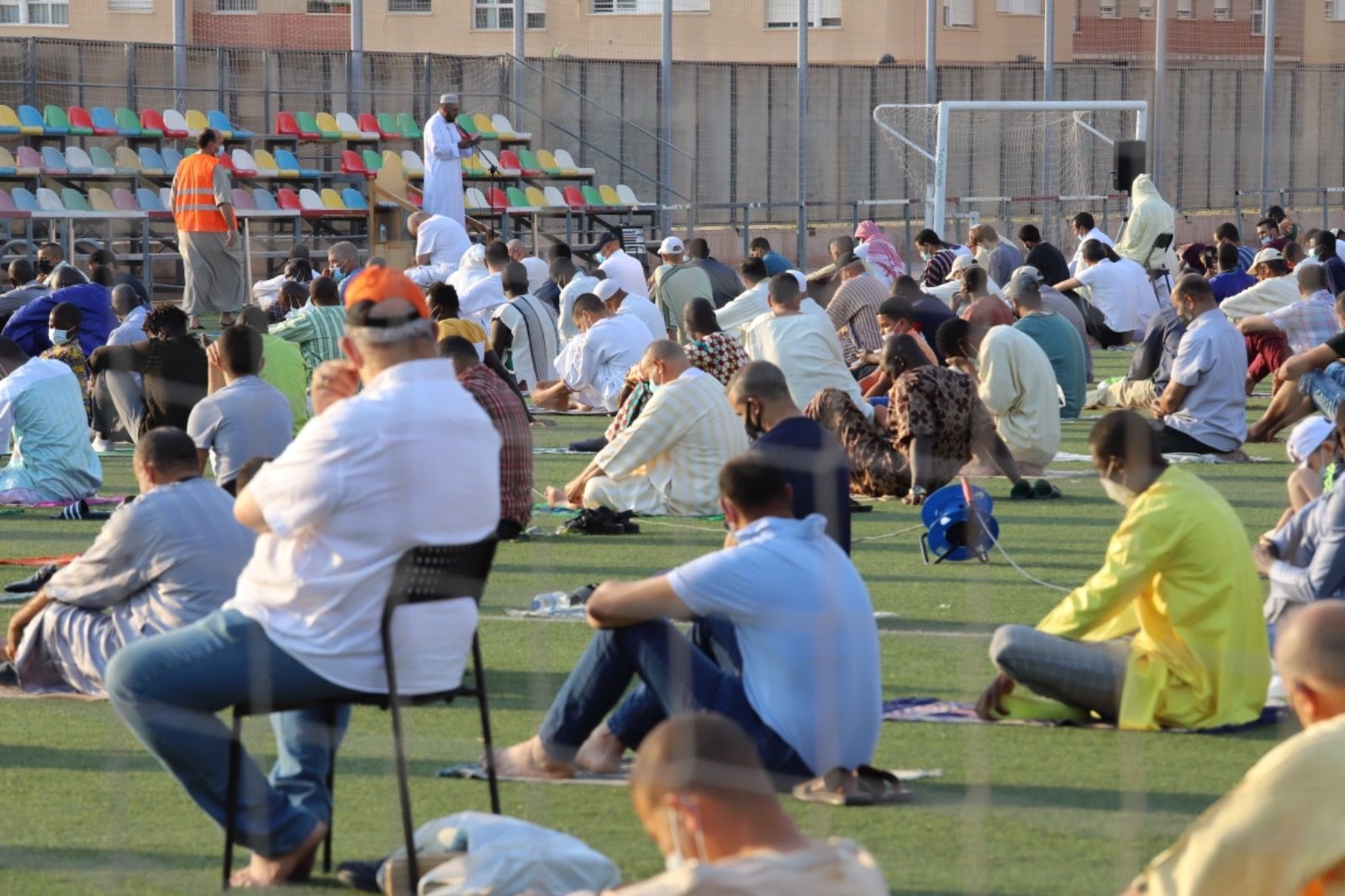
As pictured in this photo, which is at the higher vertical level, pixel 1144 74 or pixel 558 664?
pixel 1144 74

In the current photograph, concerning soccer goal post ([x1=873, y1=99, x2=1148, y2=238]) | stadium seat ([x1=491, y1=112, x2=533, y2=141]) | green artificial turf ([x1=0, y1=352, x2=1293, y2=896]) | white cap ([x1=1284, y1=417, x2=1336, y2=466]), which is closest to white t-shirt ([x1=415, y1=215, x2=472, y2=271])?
stadium seat ([x1=491, y1=112, x2=533, y2=141])

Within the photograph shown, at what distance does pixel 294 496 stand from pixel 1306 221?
3463 cm

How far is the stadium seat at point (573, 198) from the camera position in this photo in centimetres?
2598

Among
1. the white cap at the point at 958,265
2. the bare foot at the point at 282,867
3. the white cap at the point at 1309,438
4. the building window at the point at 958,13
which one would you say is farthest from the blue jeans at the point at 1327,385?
the building window at the point at 958,13

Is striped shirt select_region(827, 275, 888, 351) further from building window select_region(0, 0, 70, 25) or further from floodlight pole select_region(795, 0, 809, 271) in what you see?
building window select_region(0, 0, 70, 25)

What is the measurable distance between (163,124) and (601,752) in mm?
19252

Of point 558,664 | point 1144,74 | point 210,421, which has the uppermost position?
point 1144,74

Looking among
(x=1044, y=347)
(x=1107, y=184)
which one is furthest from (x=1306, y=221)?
(x=1044, y=347)

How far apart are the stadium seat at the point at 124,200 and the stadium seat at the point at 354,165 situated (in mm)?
3208

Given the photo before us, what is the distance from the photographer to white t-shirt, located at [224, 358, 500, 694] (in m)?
4.35

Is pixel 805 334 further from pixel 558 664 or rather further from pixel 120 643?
pixel 120 643

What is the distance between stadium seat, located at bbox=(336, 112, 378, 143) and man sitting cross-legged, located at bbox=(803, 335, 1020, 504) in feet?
48.0

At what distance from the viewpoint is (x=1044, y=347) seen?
13.9 metres

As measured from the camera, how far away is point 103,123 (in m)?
23.0
